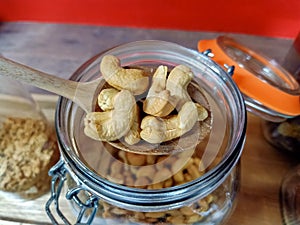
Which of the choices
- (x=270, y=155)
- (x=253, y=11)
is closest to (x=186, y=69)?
(x=270, y=155)

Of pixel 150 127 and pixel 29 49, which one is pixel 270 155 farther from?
pixel 29 49

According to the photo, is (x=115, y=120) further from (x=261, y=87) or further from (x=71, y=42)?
(x=71, y=42)

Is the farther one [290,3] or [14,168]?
[290,3]

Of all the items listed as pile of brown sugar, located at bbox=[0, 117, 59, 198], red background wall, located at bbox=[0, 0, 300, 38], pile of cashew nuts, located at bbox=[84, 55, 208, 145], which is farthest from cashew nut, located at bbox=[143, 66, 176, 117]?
red background wall, located at bbox=[0, 0, 300, 38]

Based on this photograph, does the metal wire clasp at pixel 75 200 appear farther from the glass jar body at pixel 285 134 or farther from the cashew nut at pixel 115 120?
the glass jar body at pixel 285 134

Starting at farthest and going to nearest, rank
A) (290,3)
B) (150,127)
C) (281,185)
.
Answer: (290,3) → (281,185) → (150,127)

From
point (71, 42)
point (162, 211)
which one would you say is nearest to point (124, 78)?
point (162, 211)
